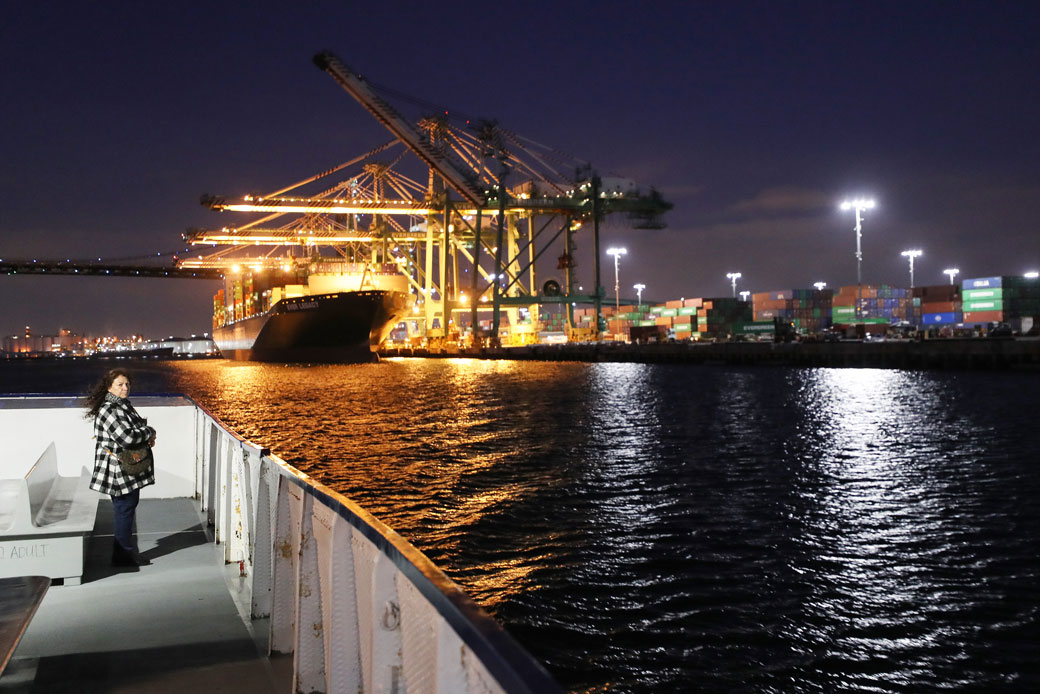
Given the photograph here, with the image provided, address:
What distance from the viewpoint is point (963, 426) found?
82.7 feet

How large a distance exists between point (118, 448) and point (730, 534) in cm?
812

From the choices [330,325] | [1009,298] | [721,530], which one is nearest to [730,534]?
[721,530]

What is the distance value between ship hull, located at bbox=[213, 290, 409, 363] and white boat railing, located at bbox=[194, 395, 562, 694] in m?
71.7

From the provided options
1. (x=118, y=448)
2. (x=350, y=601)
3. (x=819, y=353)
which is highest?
(x=118, y=448)

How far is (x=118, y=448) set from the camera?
6641 millimetres

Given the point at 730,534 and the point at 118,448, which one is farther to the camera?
the point at 730,534

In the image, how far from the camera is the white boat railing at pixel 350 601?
2068 millimetres

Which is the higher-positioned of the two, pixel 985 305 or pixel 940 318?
pixel 985 305

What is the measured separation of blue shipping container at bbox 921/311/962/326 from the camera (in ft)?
427

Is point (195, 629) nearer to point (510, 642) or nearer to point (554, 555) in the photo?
point (510, 642)

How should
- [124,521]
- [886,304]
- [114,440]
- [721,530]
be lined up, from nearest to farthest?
1. [124,521]
2. [114,440]
3. [721,530]
4. [886,304]

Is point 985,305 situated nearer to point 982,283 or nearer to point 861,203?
point 982,283

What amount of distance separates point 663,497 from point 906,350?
1978 inches

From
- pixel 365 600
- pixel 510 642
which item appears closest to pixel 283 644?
pixel 365 600
